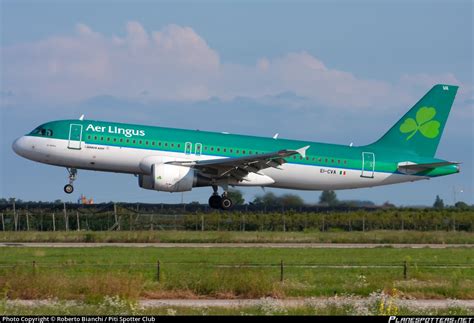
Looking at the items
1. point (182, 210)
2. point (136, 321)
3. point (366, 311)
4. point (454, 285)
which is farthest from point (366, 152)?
point (136, 321)

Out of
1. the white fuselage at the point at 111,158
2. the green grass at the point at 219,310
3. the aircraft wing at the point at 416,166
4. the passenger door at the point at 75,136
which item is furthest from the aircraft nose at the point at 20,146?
the green grass at the point at 219,310

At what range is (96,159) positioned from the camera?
154 feet

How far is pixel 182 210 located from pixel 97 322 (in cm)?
4162

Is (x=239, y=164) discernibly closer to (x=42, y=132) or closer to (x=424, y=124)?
(x=42, y=132)

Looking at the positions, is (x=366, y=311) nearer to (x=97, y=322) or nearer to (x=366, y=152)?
(x=97, y=322)

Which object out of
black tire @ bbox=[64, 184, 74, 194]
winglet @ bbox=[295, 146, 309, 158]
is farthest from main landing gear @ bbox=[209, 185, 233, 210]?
black tire @ bbox=[64, 184, 74, 194]

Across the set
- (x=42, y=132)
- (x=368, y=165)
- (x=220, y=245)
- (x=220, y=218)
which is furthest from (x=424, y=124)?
(x=42, y=132)

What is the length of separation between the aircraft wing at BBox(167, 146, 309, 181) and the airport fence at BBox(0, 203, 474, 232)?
218 inches

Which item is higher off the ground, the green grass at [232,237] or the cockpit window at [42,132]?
the cockpit window at [42,132]

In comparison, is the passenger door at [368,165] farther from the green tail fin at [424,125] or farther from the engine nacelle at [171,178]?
the engine nacelle at [171,178]

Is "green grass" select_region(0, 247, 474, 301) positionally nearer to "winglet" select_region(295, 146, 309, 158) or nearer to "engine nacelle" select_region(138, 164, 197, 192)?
"winglet" select_region(295, 146, 309, 158)

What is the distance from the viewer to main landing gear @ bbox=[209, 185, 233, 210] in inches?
1966

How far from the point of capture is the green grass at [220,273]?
24.7 metres

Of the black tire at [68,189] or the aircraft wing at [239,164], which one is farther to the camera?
the black tire at [68,189]
